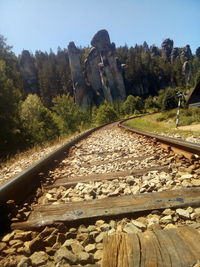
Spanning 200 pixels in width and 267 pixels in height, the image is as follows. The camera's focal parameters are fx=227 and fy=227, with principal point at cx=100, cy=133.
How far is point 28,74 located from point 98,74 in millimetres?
32593

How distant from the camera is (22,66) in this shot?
105m

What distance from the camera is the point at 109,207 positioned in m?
2.11

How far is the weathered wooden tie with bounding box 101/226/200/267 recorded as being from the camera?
3.69ft

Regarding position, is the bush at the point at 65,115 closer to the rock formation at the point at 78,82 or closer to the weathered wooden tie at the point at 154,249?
the weathered wooden tie at the point at 154,249

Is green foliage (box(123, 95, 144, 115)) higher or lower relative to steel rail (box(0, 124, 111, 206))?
lower

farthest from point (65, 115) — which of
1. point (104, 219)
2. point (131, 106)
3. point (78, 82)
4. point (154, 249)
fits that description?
point (78, 82)

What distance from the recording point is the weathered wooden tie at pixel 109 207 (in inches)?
77.9

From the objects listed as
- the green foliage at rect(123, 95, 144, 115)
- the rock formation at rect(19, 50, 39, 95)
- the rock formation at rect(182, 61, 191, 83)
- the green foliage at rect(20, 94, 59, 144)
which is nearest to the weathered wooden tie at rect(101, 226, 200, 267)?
the green foliage at rect(20, 94, 59, 144)

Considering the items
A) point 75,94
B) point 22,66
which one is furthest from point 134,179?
point 22,66

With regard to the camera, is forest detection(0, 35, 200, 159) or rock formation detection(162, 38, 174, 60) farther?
rock formation detection(162, 38, 174, 60)

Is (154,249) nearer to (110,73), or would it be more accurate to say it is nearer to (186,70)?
(110,73)

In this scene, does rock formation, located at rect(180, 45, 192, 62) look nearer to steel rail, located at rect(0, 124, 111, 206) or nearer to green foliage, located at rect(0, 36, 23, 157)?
green foliage, located at rect(0, 36, 23, 157)

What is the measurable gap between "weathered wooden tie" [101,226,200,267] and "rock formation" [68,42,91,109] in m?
94.2

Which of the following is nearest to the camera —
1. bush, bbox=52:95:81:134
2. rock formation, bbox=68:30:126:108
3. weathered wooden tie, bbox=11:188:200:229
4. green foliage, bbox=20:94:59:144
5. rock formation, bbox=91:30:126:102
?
weathered wooden tie, bbox=11:188:200:229
